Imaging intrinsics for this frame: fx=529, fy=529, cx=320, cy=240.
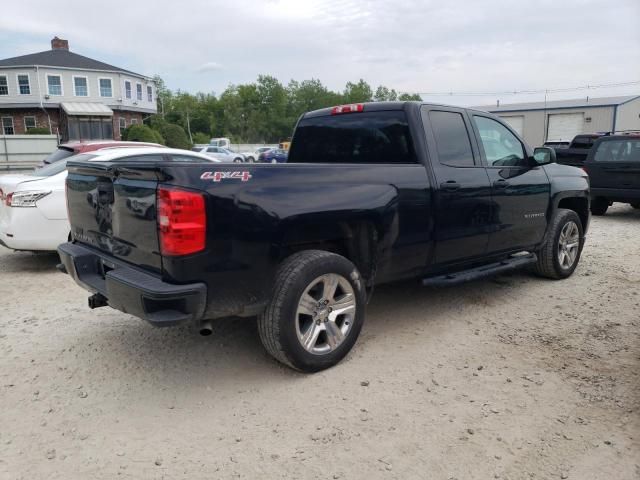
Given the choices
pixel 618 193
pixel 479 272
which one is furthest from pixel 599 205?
pixel 479 272

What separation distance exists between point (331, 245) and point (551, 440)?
1.95m

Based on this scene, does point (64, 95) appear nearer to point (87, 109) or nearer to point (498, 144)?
point (87, 109)

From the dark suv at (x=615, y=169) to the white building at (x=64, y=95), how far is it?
3983 centimetres

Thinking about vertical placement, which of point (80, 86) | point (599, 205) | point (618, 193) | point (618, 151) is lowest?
point (599, 205)

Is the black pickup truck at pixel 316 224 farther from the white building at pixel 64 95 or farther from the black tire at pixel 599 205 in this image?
the white building at pixel 64 95

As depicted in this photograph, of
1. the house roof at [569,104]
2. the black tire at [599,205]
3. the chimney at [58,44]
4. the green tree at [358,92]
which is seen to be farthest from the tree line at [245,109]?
the black tire at [599,205]

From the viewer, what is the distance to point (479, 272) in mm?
4926

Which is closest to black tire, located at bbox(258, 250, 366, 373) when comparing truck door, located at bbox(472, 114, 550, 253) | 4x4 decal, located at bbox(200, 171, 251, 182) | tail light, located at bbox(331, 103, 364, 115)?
4x4 decal, located at bbox(200, 171, 251, 182)

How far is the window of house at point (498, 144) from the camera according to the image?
16.8 feet

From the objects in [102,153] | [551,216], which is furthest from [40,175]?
[551,216]

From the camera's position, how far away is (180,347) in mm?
4316

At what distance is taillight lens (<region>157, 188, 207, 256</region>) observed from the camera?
119 inches

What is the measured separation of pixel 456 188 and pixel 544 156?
5.12ft

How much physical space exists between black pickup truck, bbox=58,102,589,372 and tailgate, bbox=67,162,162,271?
0.01 m
